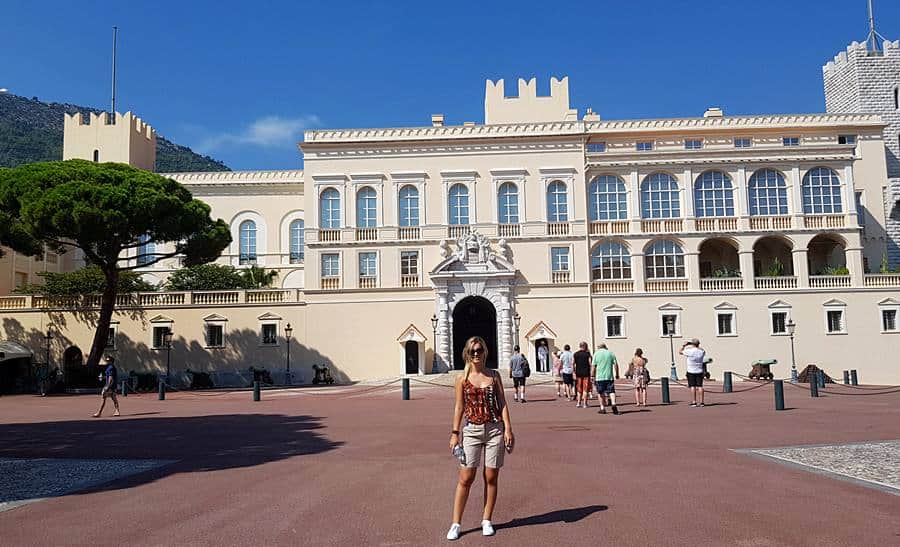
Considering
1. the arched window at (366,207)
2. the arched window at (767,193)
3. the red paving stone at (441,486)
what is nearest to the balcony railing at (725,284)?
the arched window at (767,193)

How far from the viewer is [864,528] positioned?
23.2 ft

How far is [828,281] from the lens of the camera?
39.6 metres

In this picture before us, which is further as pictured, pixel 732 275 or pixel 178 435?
pixel 732 275

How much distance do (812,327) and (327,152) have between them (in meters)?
28.9

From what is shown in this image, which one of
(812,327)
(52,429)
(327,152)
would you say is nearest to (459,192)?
(327,152)

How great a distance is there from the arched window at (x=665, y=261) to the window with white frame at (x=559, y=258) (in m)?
4.48

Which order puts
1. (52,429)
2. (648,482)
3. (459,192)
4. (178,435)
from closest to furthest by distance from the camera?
A: (648,482), (178,435), (52,429), (459,192)

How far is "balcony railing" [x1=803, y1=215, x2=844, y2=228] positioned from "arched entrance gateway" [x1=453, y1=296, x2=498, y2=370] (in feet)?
59.7

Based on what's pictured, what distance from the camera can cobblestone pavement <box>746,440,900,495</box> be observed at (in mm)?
9492

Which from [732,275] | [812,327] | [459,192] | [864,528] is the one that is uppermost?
[459,192]

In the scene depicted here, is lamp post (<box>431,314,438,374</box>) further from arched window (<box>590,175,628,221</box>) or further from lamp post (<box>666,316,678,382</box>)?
lamp post (<box>666,316,678,382</box>)

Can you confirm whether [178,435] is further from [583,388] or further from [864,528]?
[864,528]

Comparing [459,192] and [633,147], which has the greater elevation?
[633,147]

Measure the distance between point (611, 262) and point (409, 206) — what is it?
39.5 ft
